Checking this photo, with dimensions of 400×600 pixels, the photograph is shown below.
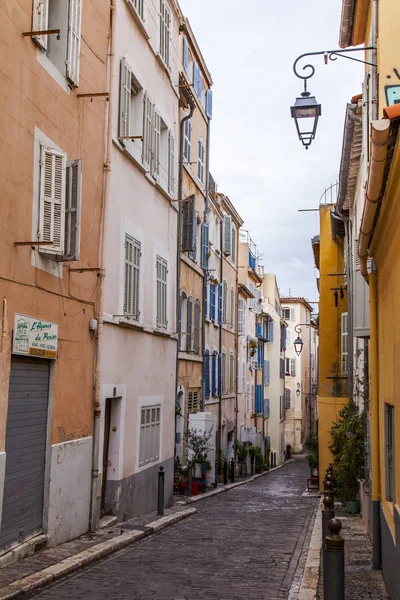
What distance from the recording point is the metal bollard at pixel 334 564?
541 centimetres

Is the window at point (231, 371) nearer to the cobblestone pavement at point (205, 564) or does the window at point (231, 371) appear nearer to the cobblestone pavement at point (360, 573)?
the cobblestone pavement at point (205, 564)

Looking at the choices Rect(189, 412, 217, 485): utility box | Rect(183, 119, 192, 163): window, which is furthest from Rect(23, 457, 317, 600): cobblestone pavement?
Rect(183, 119, 192, 163): window

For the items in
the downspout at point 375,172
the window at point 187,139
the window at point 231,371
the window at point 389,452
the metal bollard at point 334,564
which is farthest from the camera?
the window at point 231,371

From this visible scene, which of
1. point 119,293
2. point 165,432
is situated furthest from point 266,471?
point 119,293

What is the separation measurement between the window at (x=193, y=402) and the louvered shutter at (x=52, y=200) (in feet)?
48.5

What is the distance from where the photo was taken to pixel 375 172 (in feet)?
22.0

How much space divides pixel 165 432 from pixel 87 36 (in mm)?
9064

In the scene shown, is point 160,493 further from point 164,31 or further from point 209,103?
point 209,103

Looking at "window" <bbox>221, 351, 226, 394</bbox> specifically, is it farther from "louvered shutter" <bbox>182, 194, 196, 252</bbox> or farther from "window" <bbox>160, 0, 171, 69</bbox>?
"window" <bbox>160, 0, 171, 69</bbox>

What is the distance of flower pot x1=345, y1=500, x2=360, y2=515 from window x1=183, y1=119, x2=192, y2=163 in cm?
1161

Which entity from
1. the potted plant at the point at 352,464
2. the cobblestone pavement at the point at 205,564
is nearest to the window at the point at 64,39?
the cobblestone pavement at the point at 205,564

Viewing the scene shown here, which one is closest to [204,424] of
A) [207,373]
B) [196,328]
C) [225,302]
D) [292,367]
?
[196,328]

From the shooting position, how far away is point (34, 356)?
368 inches

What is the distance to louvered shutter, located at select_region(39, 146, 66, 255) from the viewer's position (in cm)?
941
